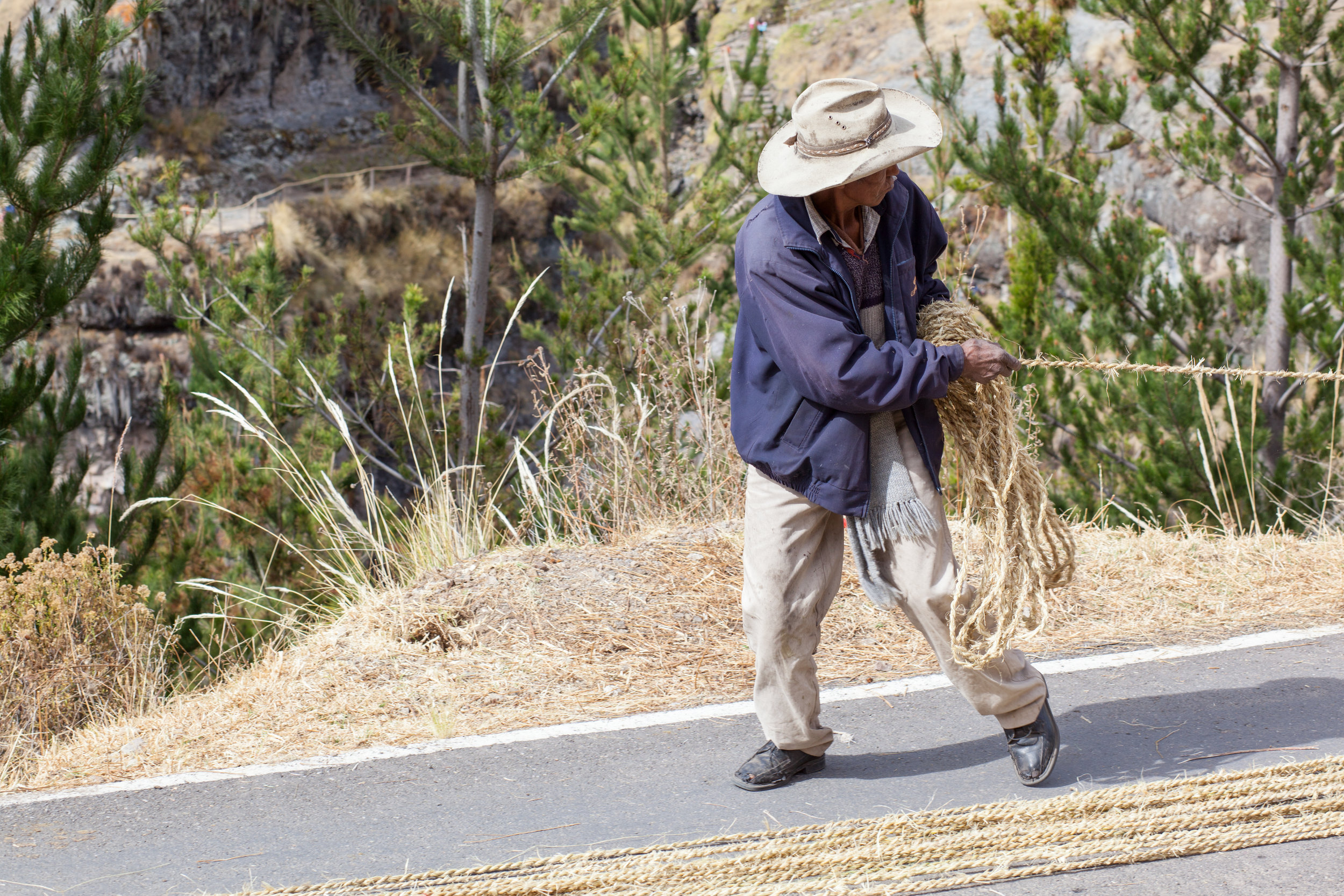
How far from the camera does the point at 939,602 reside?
9.46 ft

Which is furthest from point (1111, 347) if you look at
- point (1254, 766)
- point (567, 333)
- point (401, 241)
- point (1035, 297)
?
point (401, 241)

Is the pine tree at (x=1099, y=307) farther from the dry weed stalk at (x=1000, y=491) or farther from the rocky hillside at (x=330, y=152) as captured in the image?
the rocky hillside at (x=330, y=152)

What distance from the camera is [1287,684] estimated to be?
3580 mm

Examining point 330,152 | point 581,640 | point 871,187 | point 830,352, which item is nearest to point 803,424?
point 830,352

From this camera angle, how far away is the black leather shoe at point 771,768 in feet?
10.2

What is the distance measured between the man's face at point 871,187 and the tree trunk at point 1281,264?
281 inches

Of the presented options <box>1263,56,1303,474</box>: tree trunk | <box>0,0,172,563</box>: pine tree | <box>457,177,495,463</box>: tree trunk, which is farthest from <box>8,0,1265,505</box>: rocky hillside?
<box>0,0,172,563</box>: pine tree

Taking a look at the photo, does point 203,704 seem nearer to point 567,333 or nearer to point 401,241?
point 567,333

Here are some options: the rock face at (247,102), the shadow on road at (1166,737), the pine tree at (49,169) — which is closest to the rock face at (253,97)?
the rock face at (247,102)

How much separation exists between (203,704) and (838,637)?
2336 millimetres

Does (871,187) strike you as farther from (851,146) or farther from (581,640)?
(581,640)

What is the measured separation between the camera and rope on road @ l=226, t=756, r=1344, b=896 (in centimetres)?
253

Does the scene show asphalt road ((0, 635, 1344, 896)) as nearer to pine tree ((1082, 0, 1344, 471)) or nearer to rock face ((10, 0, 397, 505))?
pine tree ((1082, 0, 1344, 471))

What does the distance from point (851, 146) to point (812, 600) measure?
3.90 ft
